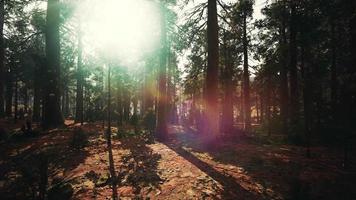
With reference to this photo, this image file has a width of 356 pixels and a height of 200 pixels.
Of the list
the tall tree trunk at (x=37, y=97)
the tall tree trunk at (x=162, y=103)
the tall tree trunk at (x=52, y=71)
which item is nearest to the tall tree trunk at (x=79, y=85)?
the tall tree trunk at (x=37, y=97)

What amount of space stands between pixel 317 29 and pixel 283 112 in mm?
6975

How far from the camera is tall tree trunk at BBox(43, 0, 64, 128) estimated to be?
16547mm

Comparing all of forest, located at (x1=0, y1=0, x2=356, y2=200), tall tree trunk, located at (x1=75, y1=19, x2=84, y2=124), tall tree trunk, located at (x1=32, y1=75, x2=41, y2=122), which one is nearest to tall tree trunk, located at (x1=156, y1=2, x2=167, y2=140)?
forest, located at (x1=0, y1=0, x2=356, y2=200)

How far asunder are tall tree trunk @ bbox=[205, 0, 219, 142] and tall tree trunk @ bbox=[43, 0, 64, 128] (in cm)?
983

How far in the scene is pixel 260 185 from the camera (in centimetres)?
690

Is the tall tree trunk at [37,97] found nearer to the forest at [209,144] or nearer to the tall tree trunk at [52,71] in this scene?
the forest at [209,144]

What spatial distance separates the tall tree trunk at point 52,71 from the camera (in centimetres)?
1655

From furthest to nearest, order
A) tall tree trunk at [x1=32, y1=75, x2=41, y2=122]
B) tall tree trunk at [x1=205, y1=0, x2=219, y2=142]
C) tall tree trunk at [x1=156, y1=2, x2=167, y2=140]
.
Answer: tall tree trunk at [x1=32, y1=75, x2=41, y2=122], tall tree trunk at [x1=156, y1=2, x2=167, y2=140], tall tree trunk at [x1=205, y1=0, x2=219, y2=142]

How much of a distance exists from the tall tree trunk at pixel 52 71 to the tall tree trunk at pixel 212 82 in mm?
9834

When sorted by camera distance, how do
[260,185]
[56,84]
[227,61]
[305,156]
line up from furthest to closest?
[227,61] → [56,84] → [305,156] → [260,185]

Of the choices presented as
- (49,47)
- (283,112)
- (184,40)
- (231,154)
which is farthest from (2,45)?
(283,112)

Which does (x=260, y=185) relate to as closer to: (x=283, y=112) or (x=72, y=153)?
(x=72, y=153)

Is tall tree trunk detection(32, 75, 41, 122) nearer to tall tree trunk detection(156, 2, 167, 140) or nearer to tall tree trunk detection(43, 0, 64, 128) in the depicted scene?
tall tree trunk detection(43, 0, 64, 128)

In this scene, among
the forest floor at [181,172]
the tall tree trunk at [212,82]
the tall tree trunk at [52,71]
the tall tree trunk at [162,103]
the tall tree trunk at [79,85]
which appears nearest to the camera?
the forest floor at [181,172]
